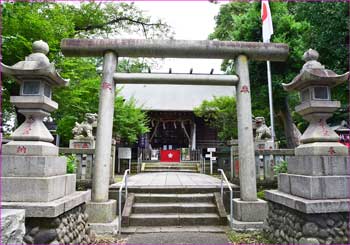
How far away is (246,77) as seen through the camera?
6219 mm

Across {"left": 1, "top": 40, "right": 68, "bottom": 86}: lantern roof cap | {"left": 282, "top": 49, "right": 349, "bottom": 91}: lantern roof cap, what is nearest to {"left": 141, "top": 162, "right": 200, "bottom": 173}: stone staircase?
{"left": 282, "top": 49, "right": 349, "bottom": 91}: lantern roof cap

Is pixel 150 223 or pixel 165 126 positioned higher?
pixel 165 126

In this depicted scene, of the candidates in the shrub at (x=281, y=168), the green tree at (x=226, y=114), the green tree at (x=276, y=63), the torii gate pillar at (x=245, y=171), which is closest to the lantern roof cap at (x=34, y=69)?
the torii gate pillar at (x=245, y=171)

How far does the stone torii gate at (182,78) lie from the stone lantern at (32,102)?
6.23ft

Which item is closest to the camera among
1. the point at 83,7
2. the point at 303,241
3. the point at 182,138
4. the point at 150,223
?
the point at 303,241

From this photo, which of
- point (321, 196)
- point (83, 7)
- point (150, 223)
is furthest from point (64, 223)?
point (83, 7)

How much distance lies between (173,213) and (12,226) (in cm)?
398

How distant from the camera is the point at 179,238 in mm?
5008

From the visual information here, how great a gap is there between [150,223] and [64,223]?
2553mm

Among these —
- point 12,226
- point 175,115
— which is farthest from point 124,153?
point 12,226

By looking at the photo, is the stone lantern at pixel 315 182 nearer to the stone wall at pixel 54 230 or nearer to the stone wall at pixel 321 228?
the stone wall at pixel 321 228

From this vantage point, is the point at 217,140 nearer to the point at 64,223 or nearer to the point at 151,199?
the point at 151,199

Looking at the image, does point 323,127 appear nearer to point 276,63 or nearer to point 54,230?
point 54,230

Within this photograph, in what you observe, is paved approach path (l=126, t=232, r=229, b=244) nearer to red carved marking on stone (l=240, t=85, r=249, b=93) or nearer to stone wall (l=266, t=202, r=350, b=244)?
stone wall (l=266, t=202, r=350, b=244)
